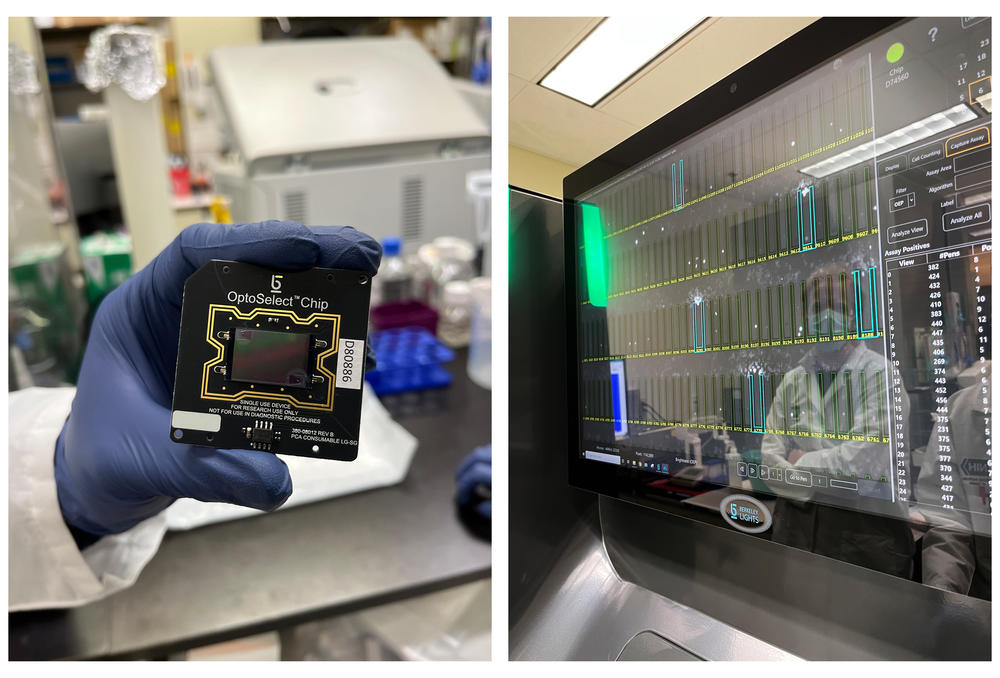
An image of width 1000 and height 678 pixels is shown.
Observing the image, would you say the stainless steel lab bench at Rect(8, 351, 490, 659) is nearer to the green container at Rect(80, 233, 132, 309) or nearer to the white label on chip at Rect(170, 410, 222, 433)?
the white label on chip at Rect(170, 410, 222, 433)

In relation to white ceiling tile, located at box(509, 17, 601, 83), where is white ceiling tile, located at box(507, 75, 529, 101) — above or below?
below

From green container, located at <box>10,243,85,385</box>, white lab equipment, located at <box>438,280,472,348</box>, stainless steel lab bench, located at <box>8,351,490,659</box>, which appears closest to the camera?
stainless steel lab bench, located at <box>8,351,490,659</box>

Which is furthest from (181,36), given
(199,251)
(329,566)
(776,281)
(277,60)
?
(776,281)

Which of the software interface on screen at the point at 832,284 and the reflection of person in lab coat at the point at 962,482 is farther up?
the software interface on screen at the point at 832,284

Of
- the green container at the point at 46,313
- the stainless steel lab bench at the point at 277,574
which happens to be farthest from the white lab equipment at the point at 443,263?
the green container at the point at 46,313

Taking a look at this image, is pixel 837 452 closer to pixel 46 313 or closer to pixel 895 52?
pixel 895 52

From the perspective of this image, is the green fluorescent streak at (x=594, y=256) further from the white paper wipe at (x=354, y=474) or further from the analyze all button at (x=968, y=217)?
the white paper wipe at (x=354, y=474)

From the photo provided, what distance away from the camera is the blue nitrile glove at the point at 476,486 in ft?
3.63

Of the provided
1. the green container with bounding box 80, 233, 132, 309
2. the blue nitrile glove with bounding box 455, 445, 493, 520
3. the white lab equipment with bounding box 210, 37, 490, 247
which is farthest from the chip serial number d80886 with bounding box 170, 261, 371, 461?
the green container with bounding box 80, 233, 132, 309

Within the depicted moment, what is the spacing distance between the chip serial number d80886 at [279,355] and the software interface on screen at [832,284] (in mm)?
197

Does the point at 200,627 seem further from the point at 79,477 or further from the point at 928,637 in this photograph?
the point at 928,637

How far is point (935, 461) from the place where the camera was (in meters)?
0.37

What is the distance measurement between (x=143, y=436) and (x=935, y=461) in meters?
0.56

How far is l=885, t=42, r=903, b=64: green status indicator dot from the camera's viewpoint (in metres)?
0.37
